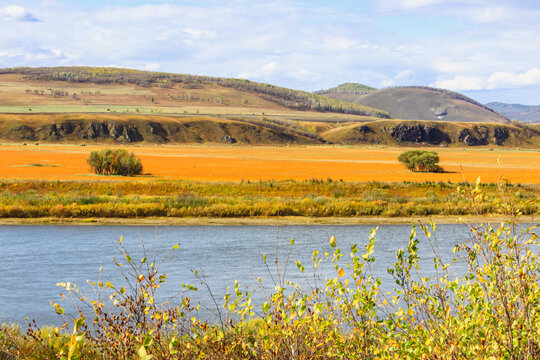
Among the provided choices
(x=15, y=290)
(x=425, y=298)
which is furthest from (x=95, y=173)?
(x=425, y=298)

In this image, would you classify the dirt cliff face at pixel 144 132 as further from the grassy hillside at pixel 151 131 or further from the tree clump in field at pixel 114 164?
the tree clump in field at pixel 114 164

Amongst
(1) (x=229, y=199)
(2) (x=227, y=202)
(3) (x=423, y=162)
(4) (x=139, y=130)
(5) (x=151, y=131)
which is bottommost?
(2) (x=227, y=202)

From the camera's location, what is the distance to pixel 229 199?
37844 millimetres

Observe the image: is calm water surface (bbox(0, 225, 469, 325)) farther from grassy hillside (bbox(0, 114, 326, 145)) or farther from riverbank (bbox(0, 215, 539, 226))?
grassy hillside (bbox(0, 114, 326, 145))

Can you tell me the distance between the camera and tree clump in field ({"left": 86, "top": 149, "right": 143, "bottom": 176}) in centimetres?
5447

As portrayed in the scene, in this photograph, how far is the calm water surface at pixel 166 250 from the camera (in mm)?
17141

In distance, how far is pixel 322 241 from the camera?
27.1 meters

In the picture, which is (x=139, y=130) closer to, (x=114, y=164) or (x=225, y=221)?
(x=114, y=164)

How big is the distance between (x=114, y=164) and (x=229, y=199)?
68.8 feet

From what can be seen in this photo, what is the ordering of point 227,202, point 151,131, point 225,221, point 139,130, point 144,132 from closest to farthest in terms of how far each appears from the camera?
point 225,221
point 227,202
point 144,132
point 139,130
point 151,131

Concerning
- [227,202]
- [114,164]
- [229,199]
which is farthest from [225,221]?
[114,164]

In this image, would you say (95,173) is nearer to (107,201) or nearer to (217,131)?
(107,201)

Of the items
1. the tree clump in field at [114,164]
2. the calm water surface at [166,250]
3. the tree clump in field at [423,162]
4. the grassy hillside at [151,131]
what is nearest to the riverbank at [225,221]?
the calm water surface at [166,250]

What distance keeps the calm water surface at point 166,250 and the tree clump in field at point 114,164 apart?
23834mm
